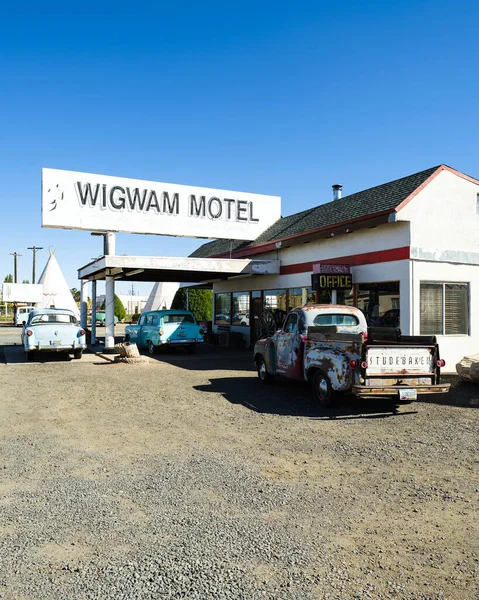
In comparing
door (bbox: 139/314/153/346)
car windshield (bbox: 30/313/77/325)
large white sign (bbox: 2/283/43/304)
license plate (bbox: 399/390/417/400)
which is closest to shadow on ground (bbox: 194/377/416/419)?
license plate (bbox: 399/390/417/400)

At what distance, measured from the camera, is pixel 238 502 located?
4.91 m

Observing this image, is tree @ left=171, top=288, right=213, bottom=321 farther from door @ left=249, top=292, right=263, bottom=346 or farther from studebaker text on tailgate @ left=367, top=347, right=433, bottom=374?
studebaker text on tailgate @ left=367, top=347, right=433, bottom=374

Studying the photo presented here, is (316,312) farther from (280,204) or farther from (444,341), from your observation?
(280,204)

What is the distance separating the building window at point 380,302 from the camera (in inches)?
568

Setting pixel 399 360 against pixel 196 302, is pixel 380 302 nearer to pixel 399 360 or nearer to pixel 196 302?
pixel 399 360

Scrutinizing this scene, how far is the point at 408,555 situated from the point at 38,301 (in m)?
47.6

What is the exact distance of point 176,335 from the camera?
19781 mm

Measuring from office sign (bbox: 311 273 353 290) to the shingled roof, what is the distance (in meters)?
1.85

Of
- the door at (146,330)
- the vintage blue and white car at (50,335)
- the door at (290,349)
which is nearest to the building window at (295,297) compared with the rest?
the door at (146,330)

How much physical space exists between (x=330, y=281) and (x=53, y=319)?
31.1ft

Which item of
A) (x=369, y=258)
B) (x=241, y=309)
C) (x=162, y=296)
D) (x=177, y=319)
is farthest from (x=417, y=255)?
(x=162, y=296)

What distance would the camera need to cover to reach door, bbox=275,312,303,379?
10609 millimetres

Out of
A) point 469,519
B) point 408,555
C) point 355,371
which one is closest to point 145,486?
point 408,555

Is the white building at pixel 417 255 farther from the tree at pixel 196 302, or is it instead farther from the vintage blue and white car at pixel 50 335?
the tree at pixel 196 302
